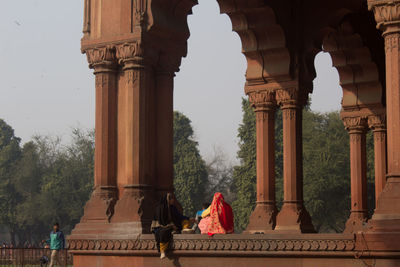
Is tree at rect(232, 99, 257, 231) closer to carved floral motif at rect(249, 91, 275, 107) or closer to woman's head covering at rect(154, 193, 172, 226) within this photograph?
carved floral motif at rect(249, 91, 275, 107)

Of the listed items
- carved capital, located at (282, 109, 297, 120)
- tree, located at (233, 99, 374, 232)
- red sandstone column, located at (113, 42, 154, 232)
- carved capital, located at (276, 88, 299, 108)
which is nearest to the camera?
red sandstone column, located at (113, 42, 154, 232)

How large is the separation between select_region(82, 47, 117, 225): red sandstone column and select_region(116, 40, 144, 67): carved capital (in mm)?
293

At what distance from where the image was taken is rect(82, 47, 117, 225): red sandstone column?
45.9 ft

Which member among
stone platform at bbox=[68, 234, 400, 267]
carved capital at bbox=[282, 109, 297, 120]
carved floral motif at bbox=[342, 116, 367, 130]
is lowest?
stone platform at bbox=[68, 234, 400, 267]

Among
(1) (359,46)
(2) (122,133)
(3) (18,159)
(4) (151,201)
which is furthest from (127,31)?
(3) (18,159)

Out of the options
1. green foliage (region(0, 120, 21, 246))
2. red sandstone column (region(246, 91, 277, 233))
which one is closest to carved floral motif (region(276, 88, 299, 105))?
red sandstone column (region(246, 91, 277, 233))

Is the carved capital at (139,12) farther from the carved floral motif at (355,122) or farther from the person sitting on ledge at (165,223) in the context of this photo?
the carved floral motif at (355,122)

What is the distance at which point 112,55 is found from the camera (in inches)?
551

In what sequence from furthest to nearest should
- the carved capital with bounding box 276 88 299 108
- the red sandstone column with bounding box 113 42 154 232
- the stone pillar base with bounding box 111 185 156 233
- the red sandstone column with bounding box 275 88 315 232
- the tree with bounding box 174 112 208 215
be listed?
the tree with bounding box 174 112 208 215 < the carved capital with bounding box 276 88 299 108 < the red sandstone column with bounding box 275 88 315 232 < the red sandstone column with bounding box 113 42 154 232 < the stone pillar base with bounding box 111 185 156 233

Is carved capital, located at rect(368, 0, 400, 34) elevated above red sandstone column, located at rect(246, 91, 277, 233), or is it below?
above

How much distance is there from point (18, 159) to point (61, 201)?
1407cm

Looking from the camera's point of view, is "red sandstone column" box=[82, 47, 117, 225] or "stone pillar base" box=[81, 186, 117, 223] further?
"red sandstone column" box=[82, 47, 117, 225]

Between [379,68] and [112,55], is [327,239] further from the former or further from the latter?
[379,68]

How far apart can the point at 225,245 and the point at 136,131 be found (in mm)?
2798
